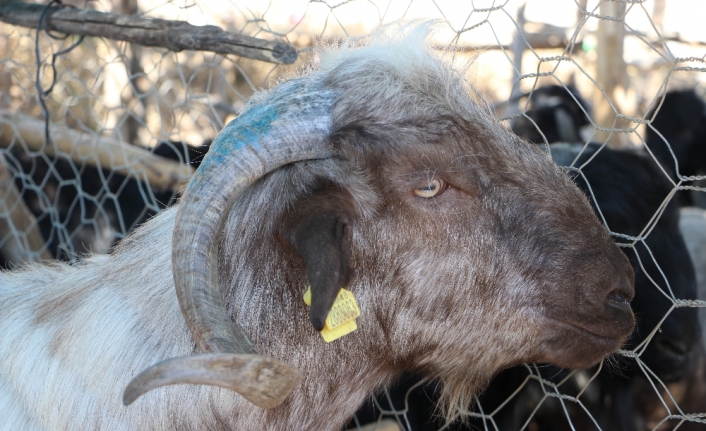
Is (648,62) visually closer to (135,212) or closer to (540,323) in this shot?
(135,212)

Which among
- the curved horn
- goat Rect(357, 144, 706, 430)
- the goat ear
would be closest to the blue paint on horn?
the curved horn

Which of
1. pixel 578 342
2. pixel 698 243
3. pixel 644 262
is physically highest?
pixel 578 342

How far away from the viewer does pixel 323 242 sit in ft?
5.77

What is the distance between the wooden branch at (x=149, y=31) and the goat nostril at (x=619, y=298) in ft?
4.93

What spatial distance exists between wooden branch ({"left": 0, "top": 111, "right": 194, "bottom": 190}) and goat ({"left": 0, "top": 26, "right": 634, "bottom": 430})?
1.84 metres

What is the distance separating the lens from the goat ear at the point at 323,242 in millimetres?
1693

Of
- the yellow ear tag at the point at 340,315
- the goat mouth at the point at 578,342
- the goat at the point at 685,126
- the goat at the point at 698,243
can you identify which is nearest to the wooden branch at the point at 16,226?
the yellow ear tag at the point at 340,315

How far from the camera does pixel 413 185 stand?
74.9 inches

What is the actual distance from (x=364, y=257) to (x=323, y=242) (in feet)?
0.74

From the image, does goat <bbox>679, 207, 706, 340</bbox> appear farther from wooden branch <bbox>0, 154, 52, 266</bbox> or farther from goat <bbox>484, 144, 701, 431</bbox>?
wooden branch <bbox>0, 154, 52, 266</bbox>

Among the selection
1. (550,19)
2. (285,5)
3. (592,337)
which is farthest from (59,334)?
(550,19)

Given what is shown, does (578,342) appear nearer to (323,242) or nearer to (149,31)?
(323,242)

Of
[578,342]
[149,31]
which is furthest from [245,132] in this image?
[149,31]

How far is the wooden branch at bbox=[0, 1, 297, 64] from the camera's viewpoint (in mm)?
2688
